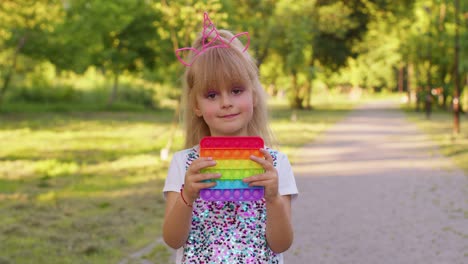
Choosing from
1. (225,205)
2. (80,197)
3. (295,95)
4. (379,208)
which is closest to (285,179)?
(225,205)

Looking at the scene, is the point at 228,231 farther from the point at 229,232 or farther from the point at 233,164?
the point at 233,164

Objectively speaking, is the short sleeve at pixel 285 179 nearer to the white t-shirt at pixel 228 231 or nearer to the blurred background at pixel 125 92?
the white t-shirt at pixel 228 231

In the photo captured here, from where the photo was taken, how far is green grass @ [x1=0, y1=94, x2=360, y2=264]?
6727 mm

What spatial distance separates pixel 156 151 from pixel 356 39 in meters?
31.6

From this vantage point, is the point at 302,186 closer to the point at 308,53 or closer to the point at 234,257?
the point at 234,257

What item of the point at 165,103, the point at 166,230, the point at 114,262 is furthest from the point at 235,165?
the point at 165,103

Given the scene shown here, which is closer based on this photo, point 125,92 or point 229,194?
point 229,194

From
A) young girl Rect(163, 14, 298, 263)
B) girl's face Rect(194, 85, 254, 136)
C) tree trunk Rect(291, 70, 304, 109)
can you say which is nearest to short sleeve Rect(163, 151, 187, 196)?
young girl Rect(163, 14, 298, 263)

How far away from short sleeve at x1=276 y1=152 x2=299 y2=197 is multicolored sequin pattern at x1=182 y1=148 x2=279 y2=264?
0.09 m

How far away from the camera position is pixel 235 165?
2371 mm

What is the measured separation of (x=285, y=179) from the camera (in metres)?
2.75

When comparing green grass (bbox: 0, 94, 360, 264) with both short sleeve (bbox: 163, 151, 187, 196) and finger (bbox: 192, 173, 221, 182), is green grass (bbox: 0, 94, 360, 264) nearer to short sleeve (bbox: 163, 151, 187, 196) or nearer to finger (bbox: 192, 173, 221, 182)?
short sleeve (bbox: 163, 151, 187, 196)

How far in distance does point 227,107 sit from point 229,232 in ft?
1.55

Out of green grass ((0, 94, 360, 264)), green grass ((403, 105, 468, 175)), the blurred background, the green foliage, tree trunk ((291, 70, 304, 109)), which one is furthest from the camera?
tree trunk ((291, 70, 304, 109))
